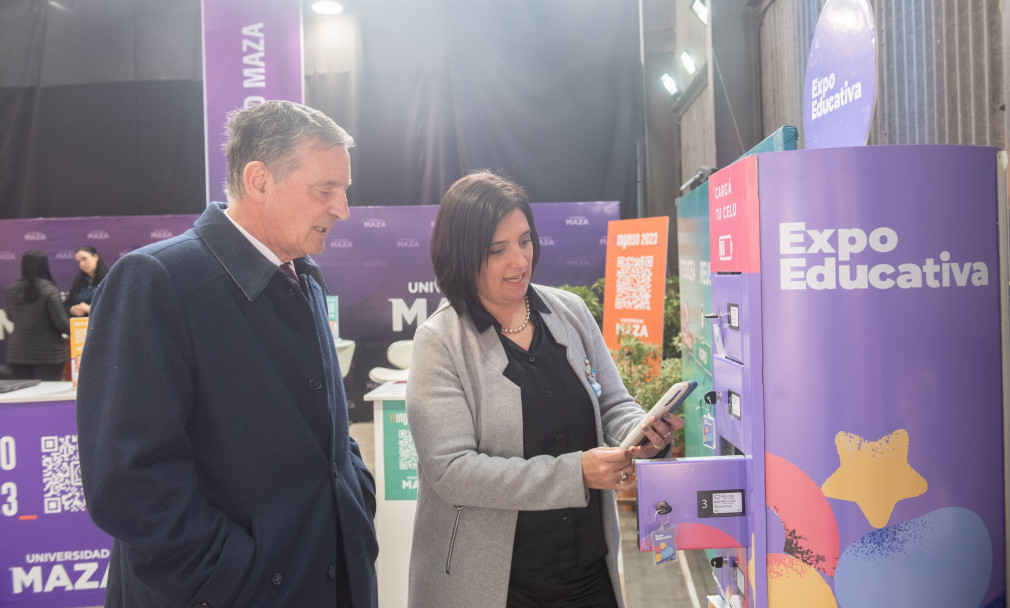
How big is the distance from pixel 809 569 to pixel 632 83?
6169 mm

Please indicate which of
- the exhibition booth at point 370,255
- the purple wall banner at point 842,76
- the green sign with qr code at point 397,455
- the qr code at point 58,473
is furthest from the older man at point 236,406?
the exhibition booth at point 370,255

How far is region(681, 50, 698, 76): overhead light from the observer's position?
6.48 meters

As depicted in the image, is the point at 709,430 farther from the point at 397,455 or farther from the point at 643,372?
the point at 643,372

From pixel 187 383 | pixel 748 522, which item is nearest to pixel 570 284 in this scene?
pixel 748 522

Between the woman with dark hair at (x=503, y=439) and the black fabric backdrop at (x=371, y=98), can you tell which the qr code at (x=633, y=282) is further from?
the woman with dark hair at (x=503, y=439)

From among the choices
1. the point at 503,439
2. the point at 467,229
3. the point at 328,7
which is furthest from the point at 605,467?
the point at 328,7

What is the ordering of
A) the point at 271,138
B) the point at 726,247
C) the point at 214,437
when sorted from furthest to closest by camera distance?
the point at 726,247 → the point at 271,138 → the point at 214,437

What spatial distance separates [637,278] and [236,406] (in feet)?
13.5

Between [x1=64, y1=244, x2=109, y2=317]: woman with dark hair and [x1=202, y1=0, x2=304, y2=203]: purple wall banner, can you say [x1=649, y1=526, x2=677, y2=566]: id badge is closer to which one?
[x1=202, y1=0, x2=304, y2=203]: purple wall banner

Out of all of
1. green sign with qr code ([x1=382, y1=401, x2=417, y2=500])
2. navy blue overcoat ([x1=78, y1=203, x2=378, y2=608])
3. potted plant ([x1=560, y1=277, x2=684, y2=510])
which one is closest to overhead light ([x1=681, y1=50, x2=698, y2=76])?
potted plant ([x1=560, y1=277, x2=684, y2=510])

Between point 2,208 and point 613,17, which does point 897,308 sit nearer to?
point 613,17

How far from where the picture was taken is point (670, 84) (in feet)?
24.3

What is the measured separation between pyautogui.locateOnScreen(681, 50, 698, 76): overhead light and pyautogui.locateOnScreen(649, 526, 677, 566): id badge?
5692 millimetres

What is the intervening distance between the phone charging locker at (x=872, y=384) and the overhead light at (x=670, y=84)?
6.28 meters
